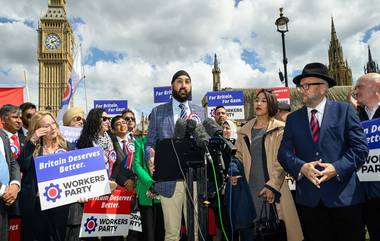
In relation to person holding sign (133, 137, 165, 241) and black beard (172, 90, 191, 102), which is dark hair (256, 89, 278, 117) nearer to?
black beard (172, 90, 191, 102)

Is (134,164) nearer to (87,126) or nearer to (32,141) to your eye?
(87,126)

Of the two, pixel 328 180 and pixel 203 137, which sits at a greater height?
pixel 203 137

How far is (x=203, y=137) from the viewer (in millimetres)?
3459

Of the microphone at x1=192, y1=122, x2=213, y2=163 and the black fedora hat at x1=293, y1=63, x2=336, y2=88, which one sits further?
the black fedora hat at x1=293, y1=63, x2=336, y2=88

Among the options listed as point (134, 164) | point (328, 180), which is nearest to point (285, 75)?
point (134, 164)

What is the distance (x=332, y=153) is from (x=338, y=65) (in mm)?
83985

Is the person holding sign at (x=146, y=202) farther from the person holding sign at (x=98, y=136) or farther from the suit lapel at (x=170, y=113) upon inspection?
the suit lapel at (x=170, y=113)

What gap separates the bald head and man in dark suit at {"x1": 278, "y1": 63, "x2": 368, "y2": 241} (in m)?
0.87

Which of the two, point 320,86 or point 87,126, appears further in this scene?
point 87,126

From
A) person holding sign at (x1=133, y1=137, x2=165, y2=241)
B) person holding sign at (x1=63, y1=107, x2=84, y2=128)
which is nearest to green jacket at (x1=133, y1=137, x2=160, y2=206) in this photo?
person holding sign at (x1=133, y1=137, x2=165, y2=241)

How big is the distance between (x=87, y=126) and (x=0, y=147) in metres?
1.57

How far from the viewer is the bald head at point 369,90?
4527 millimetres

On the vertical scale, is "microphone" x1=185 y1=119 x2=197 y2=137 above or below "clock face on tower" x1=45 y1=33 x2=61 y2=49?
below

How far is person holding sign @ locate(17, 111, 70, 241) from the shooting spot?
4.54 metres
